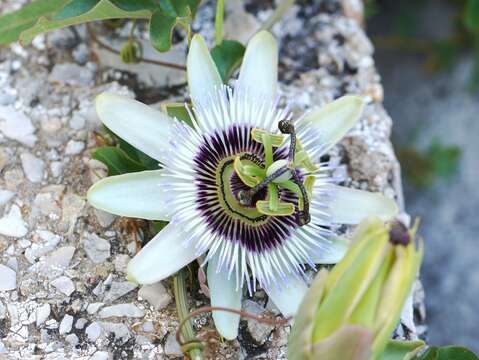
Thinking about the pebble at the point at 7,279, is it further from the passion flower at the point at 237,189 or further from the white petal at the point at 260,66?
the white petal at the point at 260,66

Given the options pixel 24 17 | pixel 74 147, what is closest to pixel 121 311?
pixel 74 147

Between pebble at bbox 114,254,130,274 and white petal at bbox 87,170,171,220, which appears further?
pebble at bbox 114,254,130,274

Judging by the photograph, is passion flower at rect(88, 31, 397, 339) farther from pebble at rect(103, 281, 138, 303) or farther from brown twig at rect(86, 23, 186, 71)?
brown twig at rect(86, 23, 186, 71)

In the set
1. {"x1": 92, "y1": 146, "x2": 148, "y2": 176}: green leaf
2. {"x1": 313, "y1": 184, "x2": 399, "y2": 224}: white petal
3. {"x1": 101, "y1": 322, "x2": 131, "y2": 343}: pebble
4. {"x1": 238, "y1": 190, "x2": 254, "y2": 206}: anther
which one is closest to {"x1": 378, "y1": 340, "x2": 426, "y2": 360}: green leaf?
{"x1": 313, "y1": 184, "x2": 399, "y2": 224}: white petal

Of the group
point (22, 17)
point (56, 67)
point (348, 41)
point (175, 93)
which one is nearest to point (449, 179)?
point (348, 41)

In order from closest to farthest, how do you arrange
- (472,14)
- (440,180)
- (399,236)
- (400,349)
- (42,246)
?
(399,236), (400,349), (42,246), (472,14), (440,180)

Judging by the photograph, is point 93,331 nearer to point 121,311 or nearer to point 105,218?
point 121,311

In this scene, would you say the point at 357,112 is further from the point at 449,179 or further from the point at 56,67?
the point at 449,179

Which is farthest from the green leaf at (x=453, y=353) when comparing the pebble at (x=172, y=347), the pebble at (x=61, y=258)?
the pebble at (x=61, y=258)
